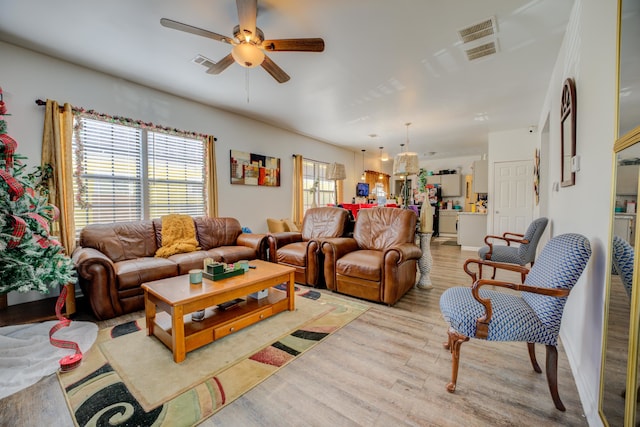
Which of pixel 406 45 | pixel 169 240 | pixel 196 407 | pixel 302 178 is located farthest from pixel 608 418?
pixel 302 178

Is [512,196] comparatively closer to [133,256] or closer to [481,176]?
[481,176]

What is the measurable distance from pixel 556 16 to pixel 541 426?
10.2 feet

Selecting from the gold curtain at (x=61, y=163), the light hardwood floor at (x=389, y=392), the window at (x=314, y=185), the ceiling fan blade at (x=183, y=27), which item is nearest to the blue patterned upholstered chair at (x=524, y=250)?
the light hardwood floor at (x=389, y=392)

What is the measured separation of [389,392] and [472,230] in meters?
5.79

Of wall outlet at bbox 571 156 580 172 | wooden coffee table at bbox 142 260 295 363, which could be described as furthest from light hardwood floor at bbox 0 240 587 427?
wall outlet at bbox 571 156 580 172

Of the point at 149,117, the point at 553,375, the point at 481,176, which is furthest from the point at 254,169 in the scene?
the point at 481,176

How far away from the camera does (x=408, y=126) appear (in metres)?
5.43

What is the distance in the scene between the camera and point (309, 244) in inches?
134

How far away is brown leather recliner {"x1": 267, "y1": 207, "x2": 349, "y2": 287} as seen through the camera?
11.1 feet

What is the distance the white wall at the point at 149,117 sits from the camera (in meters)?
2.72

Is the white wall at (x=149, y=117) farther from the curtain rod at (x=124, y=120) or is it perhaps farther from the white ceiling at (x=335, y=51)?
the white ceiling at (x=335, y=51)

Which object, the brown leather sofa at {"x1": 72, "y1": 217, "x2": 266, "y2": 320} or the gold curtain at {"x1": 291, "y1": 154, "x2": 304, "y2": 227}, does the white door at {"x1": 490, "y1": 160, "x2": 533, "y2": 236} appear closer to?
the gold curtain at {"x1": 291, "y1": 154, "x2": 304, "y2": 227}

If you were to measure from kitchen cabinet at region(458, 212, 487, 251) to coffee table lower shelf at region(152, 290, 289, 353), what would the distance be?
17.7 ft

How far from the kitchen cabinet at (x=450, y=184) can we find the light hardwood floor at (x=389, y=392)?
7237 millimetres
